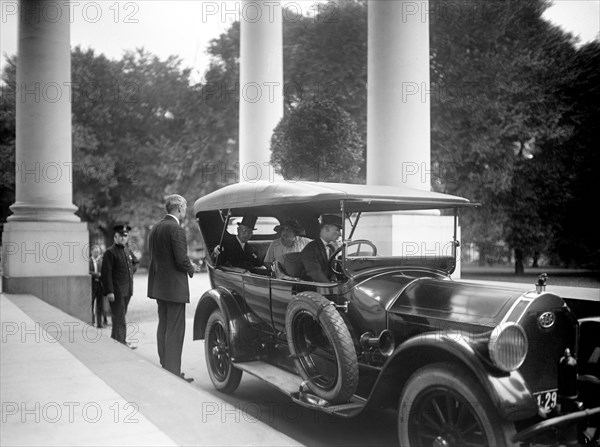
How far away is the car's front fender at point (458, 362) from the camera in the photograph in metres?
3.41

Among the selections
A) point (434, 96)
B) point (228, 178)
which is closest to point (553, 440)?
point (434, 96)

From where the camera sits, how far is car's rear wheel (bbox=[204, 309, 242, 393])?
6.20 m

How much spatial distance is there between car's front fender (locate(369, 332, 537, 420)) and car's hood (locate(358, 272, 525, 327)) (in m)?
0.29

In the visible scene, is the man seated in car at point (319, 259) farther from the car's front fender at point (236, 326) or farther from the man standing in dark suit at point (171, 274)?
the man standing in dark suit at point (171, 274)

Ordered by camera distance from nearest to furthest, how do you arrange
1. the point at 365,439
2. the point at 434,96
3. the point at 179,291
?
the point at 365,439
the point at 179,291
the point at 434,96

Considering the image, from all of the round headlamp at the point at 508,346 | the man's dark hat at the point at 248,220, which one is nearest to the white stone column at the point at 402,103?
the man's dark hat at the point at 248,220

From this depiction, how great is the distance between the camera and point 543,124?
70.1 ft

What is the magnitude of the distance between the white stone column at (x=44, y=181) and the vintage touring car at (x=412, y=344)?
18.2ft

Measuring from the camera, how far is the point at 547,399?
3.83m

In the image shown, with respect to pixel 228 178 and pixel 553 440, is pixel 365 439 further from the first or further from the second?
pixel 228 178

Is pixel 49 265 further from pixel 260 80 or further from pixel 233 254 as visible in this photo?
pixel 260 80

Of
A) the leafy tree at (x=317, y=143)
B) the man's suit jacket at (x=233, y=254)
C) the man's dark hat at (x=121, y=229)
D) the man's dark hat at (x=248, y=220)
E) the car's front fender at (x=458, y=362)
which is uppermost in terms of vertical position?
the leafy tree at (x=317, y=143)

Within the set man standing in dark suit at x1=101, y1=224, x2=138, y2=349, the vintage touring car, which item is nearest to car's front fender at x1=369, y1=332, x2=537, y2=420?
the vintage touring car

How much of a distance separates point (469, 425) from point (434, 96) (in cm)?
1903
